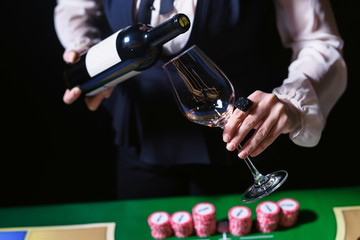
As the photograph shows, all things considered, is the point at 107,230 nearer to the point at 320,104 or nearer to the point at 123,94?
the point at 123,94

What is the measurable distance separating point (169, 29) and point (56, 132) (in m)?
0.60

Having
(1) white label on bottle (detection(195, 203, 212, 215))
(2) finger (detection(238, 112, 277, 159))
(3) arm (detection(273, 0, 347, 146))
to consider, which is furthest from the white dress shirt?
(1) white label on bottle (detection(195, 203, 212, 215))

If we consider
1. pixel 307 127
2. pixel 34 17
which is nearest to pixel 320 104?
pixel 307 127

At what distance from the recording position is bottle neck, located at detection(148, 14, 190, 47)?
0.72 meters

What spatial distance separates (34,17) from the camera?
3.54 ft

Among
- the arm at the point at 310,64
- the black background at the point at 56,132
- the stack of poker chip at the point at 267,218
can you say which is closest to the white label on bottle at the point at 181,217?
the stack of poker chip at the point at 267,218

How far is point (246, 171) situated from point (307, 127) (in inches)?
14.0

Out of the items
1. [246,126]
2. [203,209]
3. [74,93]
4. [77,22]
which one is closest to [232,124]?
[246,126]

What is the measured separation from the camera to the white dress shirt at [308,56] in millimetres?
828

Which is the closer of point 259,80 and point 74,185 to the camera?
point 259,80

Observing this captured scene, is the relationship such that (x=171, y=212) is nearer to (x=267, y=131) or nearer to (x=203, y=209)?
(x=203, y=209)

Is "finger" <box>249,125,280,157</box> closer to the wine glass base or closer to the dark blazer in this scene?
the wine glass base

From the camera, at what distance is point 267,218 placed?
0.82m

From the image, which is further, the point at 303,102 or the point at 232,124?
the point at 303,102
